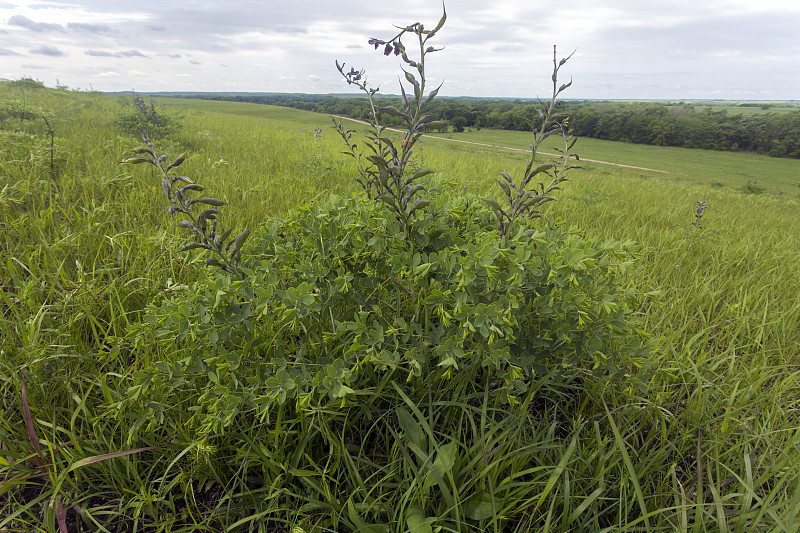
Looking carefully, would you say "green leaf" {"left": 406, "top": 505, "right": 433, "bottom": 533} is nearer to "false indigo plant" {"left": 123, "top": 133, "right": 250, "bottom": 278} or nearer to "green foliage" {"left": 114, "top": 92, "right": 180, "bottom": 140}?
"false indigo plant" {"left": 123, "top": 133, "right": 250, "bottom": 278}

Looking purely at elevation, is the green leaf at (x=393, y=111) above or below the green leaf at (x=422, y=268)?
above

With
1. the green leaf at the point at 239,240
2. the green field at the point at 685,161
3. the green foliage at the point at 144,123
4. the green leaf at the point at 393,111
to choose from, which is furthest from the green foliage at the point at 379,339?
the green field at the point at 685,161

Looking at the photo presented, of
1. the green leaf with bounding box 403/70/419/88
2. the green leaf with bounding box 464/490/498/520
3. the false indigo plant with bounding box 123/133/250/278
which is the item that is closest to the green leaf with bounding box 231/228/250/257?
the false indigo plant with bounding box 123/133/250/278

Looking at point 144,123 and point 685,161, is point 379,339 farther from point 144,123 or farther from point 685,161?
point 685,161

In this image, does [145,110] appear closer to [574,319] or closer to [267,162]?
[267,162]

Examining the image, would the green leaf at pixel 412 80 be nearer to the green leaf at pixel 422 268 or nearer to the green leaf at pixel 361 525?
the green leaf at pixel 422 268

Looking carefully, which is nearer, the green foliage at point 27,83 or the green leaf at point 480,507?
the green leaf at point 480,507

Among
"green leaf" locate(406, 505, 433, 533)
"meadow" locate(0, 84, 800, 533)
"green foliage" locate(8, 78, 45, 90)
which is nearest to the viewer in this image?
"green leaf" locate(406, 505, 433, 533)

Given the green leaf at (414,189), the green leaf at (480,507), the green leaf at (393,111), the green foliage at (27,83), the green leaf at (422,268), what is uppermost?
the green foliage at (27,83)

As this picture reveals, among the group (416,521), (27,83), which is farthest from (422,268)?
(27,83)

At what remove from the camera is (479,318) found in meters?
1.37

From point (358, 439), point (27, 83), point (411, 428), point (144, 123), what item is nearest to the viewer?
point (411, 428)

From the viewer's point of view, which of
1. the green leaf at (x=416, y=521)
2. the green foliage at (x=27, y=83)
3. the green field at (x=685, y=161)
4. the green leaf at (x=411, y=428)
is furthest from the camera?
the green field at (x=685, y=161)

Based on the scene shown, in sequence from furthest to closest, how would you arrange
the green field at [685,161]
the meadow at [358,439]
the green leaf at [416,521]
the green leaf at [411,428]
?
the green field at [685,161], the green leaf at [411,428], the meadow at [358,439], the green leaf at [416,521]
